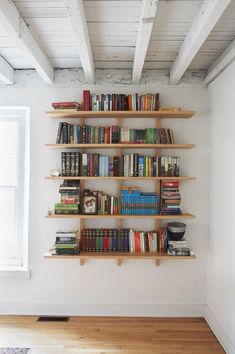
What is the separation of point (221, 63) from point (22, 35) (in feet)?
5.35

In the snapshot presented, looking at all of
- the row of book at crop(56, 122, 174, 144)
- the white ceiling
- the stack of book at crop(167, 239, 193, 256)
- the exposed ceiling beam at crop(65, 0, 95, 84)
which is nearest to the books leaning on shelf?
the row of book at crop(56, 122, 174, 144)

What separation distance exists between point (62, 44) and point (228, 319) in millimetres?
2659

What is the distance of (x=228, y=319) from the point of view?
252cm

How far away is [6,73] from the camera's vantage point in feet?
9.72

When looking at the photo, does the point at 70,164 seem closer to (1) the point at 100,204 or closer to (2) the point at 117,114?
(1) the point at 100,204

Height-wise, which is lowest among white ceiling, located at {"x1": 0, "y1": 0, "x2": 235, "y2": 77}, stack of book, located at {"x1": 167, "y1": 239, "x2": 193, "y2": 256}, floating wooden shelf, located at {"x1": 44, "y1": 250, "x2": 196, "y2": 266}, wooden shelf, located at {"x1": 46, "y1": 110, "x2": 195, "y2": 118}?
floating wooden shelf, located at {"x1": 44, "y1": 250, "x2": 196, "y2": 266}

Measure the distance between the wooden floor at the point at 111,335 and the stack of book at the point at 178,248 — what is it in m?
0.68

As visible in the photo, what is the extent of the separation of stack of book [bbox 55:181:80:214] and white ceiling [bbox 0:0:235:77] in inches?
48.6

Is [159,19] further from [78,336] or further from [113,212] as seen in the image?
[78,336]

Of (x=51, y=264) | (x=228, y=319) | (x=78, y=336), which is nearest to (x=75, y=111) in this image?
(x=51, y=264)

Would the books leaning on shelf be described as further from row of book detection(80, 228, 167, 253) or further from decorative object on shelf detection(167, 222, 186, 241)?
decorative object on shelf detection(167, 222, 186, 241)

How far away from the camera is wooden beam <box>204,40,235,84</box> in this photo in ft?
8.02

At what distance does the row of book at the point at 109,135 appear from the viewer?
3.03 m

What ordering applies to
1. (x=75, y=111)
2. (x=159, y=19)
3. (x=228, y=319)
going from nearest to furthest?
(x=159, y=19) → (x=228, y=319) → (x=75, y=111)
